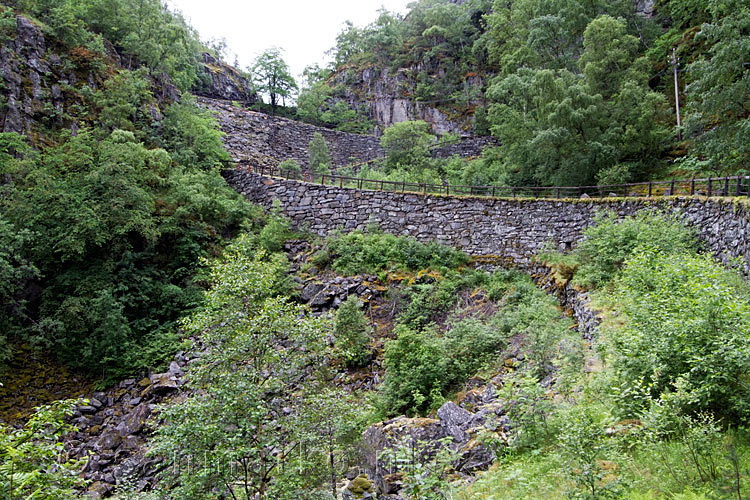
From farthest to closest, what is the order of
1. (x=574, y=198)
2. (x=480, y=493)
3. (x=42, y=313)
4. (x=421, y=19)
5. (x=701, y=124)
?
(x=421, y=19)
(x=574, y=198)
(x=701, y=124)
(x=42, y=313)
(x=480, y=493)

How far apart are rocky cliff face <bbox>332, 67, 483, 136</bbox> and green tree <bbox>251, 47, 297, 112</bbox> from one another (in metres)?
5.43

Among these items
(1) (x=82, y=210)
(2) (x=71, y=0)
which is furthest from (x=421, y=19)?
(1) (x=82, y=210)

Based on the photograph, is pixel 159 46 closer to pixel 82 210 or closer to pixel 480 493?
pixel 82 210

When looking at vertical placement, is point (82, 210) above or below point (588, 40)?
below

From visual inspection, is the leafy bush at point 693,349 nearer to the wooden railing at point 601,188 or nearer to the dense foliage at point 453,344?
the dense foliage at point 453,344

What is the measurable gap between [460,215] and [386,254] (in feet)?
11.8

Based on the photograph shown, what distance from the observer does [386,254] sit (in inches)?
661

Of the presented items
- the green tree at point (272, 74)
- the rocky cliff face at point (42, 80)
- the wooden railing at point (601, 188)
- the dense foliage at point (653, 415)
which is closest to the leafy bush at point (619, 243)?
the wooden railing at point (601, 188)

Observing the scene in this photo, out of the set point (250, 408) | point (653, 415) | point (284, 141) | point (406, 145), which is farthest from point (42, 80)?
point (653, 415)

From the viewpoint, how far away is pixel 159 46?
73.3 feet

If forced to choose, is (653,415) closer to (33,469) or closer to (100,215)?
(33,469)

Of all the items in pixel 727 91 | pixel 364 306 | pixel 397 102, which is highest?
pixel 397 102

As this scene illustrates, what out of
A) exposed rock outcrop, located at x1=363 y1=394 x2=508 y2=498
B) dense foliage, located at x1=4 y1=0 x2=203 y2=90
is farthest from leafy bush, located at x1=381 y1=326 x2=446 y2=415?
dense foliage, located at x1=4 y1=0 x2=203 y2=90

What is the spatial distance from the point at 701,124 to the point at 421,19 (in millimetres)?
30441
